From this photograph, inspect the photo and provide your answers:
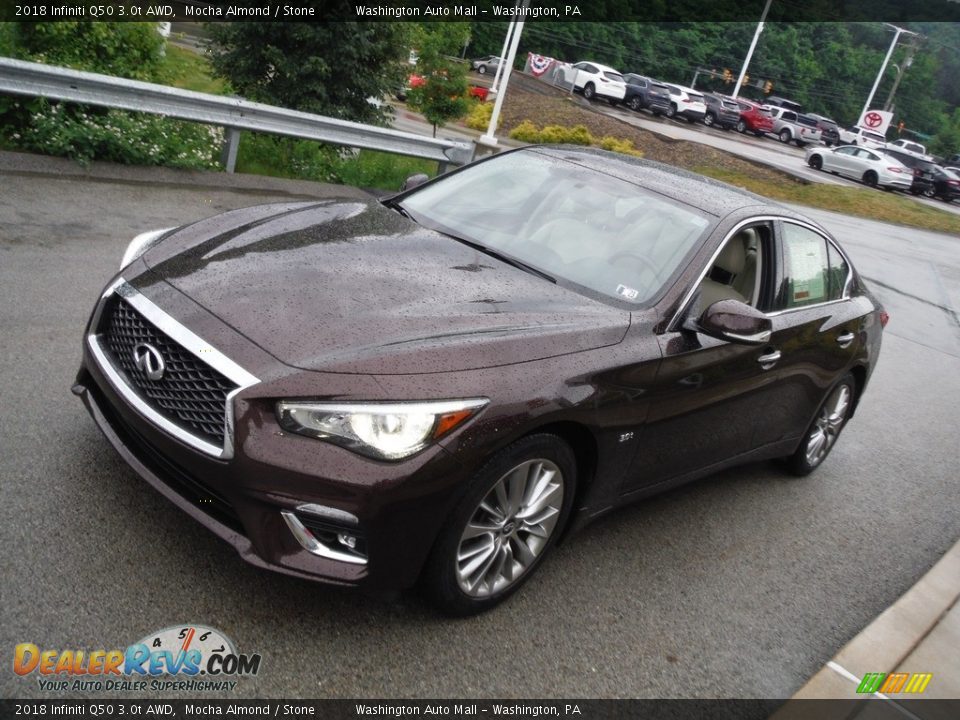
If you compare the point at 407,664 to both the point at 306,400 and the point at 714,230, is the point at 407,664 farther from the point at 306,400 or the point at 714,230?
the point at 714,230

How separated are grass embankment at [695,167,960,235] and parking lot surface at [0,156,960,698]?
2524 centimetres

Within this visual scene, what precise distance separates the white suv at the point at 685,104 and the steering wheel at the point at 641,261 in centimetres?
4750

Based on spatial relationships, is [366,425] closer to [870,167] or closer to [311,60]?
[311,60]

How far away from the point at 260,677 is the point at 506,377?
1293 mm

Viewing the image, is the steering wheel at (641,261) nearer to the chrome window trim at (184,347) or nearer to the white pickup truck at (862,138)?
the chrome window trim at (184,347)

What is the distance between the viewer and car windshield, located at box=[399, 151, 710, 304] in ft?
14.0

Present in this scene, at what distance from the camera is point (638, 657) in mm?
3684

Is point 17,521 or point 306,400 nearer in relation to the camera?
point 306,400

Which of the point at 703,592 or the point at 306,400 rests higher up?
the point at 306,400

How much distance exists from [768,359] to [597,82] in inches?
1787

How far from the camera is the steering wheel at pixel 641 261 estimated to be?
4.25m

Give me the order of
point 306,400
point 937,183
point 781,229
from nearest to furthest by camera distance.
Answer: point 306,400 < point 781,229 < point 937,183

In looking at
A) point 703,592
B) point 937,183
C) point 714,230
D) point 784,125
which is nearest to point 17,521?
point 703,592

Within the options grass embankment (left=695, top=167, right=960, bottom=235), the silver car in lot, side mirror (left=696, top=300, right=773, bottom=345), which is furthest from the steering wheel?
the silver car in lot
